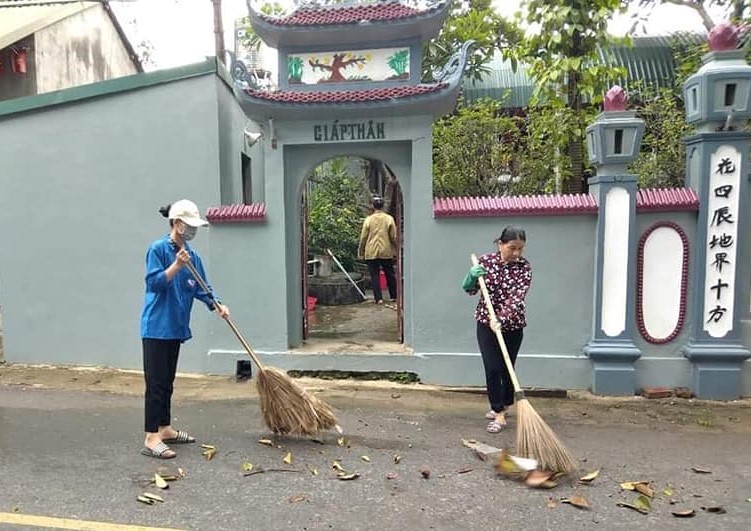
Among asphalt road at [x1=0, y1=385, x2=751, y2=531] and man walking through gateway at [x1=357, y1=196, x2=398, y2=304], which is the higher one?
man walking through gateway at [x1=357, y1=196, x2=398, y2=304]

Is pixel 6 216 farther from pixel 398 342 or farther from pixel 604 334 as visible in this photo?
pixel 604 334

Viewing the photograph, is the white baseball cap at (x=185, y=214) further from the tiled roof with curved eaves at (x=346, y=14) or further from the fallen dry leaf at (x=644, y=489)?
the fallen dry leaf at (x=644, y=489)

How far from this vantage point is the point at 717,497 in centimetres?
346

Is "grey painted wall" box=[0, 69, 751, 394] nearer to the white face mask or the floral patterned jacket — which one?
the floral patterned jacket

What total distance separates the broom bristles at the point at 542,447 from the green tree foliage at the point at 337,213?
7195 millimetres

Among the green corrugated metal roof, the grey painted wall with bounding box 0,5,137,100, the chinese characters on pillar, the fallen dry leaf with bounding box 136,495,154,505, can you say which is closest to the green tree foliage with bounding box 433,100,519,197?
the chinese characters on pillar

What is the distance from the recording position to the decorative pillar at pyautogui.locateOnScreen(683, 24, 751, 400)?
5047mm

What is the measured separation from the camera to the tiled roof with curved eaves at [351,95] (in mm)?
5461

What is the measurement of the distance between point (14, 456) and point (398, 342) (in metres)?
3.57

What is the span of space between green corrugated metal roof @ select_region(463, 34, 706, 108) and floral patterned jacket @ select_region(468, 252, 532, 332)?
6.76 m

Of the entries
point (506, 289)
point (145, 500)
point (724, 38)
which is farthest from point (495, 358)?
point (724, 38)

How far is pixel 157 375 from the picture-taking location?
3.90 m

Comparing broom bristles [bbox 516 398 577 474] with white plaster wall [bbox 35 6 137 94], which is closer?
broom bristles [bbox 516 398 577 474]

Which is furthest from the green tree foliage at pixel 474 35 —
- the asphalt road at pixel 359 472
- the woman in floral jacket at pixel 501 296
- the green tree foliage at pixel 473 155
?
the asphalt road at pixel 359 472
